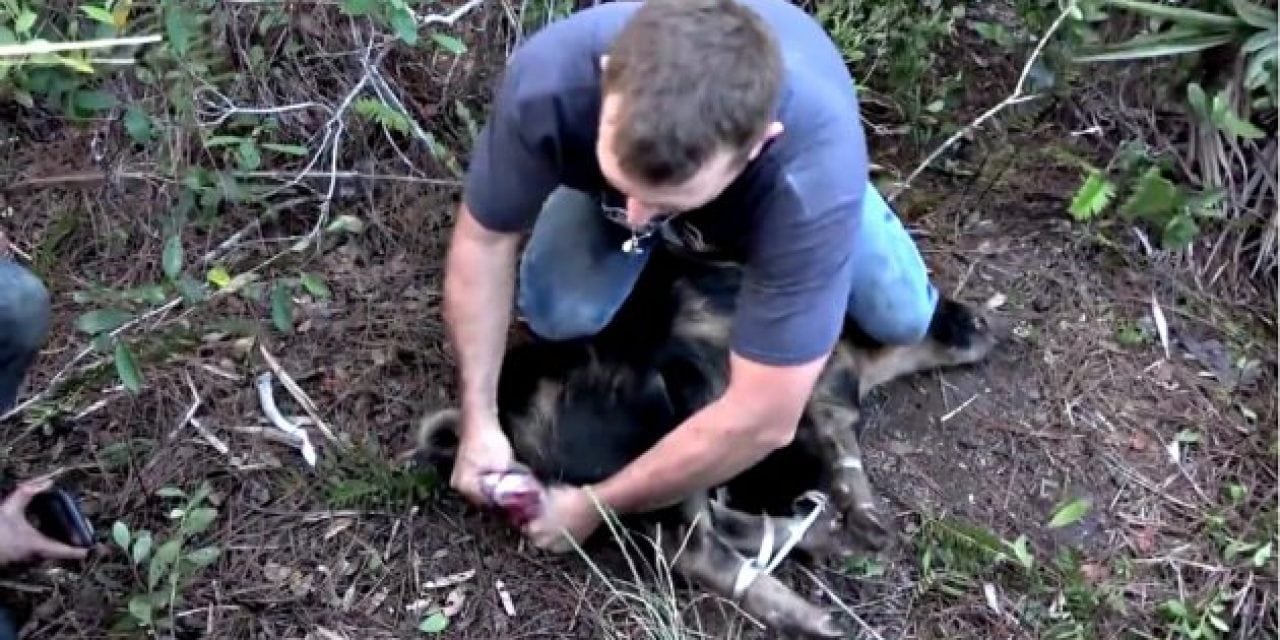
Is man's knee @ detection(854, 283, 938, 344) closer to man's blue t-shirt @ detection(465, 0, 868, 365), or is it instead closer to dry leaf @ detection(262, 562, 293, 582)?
man's blue t-shirt @ detection(465, 0, 868, 365)

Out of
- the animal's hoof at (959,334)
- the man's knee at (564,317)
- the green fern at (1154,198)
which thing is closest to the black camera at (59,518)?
the man's knee at (564,317)

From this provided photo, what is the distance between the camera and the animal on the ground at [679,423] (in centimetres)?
299

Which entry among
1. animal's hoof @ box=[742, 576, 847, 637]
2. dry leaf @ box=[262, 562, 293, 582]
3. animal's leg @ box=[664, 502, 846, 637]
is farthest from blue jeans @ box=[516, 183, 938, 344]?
dry leaf @ box=[262, 562, 293, 582]

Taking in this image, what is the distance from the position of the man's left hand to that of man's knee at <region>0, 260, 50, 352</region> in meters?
0.94

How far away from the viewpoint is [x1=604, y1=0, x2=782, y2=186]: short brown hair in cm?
221

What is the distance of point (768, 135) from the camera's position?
2365 millimetres

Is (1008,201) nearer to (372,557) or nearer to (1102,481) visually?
(1102,481)

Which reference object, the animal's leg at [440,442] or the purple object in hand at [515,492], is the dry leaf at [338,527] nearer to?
the animal's leg at [440,442]

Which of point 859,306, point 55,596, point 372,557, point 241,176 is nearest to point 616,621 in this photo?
point 372,557

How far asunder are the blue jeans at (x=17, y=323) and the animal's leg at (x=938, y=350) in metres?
1.60

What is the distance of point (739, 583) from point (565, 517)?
0.35 metres

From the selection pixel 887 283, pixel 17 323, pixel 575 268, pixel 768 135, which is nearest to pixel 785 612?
pixel 887 283

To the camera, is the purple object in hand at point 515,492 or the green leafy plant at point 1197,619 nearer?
the purple object in hand at point 515,492

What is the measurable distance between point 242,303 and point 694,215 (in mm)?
1184
